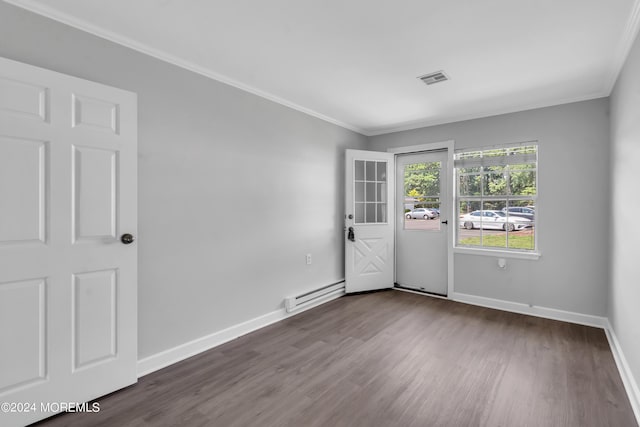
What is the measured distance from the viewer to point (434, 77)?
115 inches

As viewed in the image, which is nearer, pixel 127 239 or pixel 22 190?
pixel 22 190

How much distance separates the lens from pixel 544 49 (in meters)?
2.42

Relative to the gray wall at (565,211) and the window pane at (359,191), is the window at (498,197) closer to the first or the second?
the gray wall at (565,211)

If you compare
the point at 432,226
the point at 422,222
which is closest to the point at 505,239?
the point at 432,226

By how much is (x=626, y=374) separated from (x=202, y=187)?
3642mm

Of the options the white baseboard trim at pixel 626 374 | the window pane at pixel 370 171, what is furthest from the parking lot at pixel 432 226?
the white baseboard trim at pixel 626 374

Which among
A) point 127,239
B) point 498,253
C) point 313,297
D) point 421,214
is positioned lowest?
point 313,297

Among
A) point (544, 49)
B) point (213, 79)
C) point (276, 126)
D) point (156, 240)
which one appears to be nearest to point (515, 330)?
point (544, 49)

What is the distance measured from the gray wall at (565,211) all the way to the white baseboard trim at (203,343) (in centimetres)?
280

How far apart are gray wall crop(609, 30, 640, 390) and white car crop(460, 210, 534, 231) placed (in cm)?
90

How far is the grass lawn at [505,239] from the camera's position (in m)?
3.79

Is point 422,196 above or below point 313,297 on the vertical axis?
above

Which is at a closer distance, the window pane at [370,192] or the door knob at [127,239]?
the door knob at [127,239]

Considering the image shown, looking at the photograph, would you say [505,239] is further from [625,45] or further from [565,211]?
[625,45]
